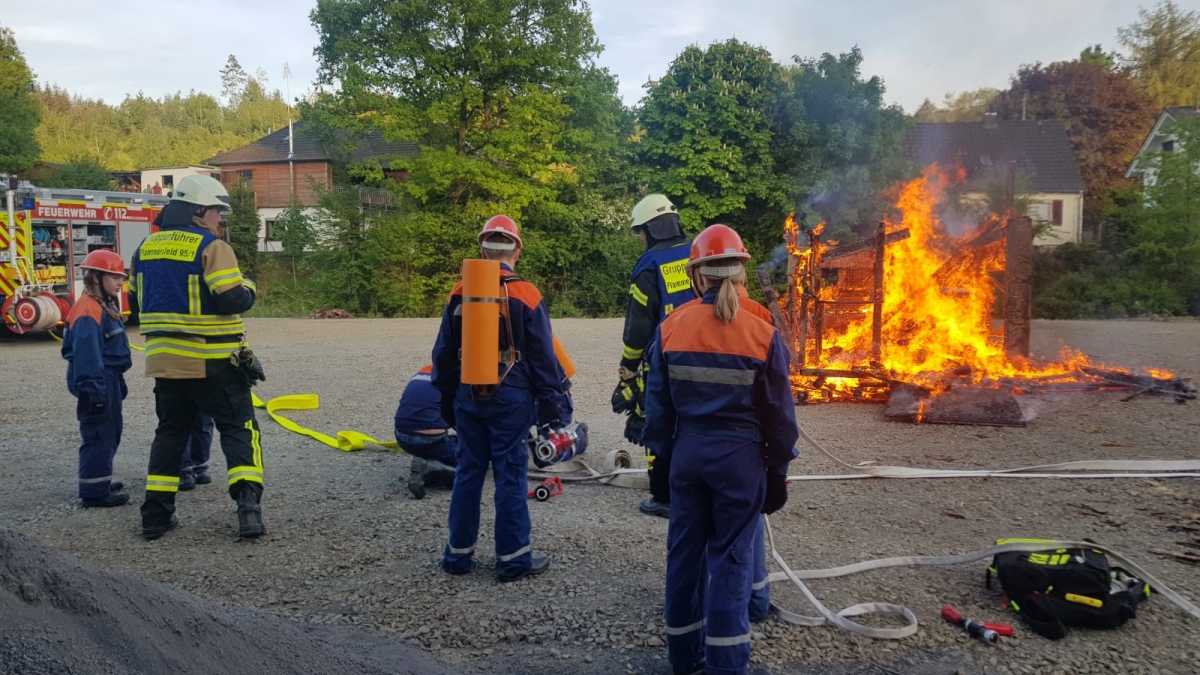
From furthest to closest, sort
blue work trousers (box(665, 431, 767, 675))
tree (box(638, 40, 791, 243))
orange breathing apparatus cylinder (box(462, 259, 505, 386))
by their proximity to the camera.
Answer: tree (box(638, 40, 791, 243))
orange breathing apparatus cylinder (box(462, 259, 505, 386))
blue work trousers (box(665, 431, 767, 675))

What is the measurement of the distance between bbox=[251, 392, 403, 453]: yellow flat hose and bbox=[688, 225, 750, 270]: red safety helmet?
4113mm

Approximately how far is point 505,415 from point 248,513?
6.29 ft

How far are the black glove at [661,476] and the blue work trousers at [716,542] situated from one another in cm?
20

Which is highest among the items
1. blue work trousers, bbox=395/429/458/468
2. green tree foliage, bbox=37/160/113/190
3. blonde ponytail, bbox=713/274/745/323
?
green tree foliage, bbox=37/160/113/190

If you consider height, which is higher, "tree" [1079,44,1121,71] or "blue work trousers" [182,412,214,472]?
"tree" [1079,44,1121,71]

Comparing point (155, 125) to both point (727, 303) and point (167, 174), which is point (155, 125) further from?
point (727, 303)

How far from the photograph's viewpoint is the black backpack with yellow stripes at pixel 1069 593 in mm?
3881

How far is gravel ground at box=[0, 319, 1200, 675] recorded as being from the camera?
3.81 metres

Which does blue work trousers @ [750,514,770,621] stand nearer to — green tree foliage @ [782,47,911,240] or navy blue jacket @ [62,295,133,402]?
navy blue jacket @ [62,295,133,402]

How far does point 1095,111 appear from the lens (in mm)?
41719

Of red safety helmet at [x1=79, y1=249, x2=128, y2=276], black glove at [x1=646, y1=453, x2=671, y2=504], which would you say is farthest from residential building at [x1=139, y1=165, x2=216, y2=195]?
black glove at [x1=646, y1=453, x2=671, y2=504]

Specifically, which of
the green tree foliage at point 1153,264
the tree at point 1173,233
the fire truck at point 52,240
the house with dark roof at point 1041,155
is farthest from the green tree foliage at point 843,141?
the fire truck at point 52,240

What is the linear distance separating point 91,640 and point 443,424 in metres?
3.35

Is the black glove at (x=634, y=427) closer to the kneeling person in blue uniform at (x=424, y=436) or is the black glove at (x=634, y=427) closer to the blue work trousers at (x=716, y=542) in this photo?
the kneeling person in blue uniform at (x=424, y=436)
